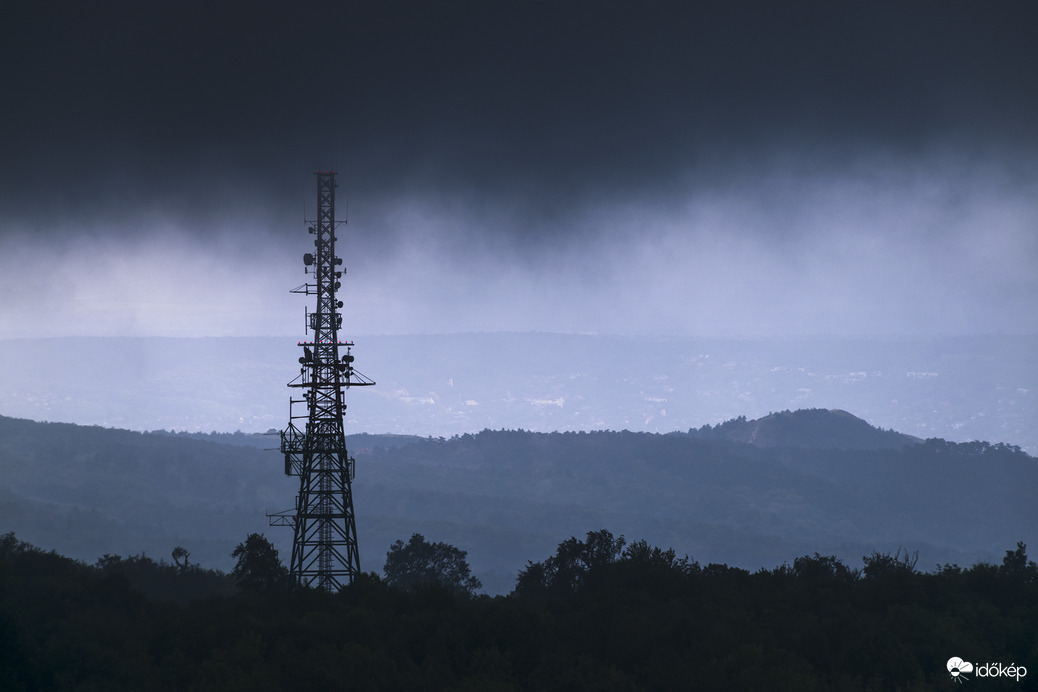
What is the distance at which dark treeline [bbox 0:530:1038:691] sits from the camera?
4544cm

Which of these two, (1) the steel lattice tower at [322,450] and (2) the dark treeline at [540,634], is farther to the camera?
(1) the steel lattice tower at [322,450]

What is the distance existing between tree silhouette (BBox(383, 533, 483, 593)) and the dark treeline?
27.0 metres

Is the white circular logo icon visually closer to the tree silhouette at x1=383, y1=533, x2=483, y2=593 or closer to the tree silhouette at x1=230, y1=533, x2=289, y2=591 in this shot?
the tree silhouette at x1=230, y1=533, x2=289, y2=591

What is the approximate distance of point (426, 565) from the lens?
3728 inches

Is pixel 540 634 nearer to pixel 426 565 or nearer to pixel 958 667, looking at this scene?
pixel 958 667

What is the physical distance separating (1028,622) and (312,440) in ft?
118

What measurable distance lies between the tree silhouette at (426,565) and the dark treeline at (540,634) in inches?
1065

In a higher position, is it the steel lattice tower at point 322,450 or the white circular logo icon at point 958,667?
the steel lattice tower at point 322,450

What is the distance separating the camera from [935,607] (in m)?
58.6

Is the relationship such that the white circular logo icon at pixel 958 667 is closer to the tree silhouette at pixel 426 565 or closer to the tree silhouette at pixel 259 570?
the tree silhouette at pixel 259 570

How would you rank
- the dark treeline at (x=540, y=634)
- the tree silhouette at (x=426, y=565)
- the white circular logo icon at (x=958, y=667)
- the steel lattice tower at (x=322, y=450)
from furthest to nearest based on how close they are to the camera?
the tree silhouette at (x=426, y=565) < the steel lattice tower at (x=322, y=450) < the white circular logo icon at (x=958, y=667) < the dark treeline at (x=540, y=634)

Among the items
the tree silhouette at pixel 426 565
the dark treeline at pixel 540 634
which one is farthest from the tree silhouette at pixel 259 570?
the tree silhouette at pixel 426 565

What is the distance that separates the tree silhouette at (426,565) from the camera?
305 feet

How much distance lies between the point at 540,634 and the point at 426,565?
45222mm
